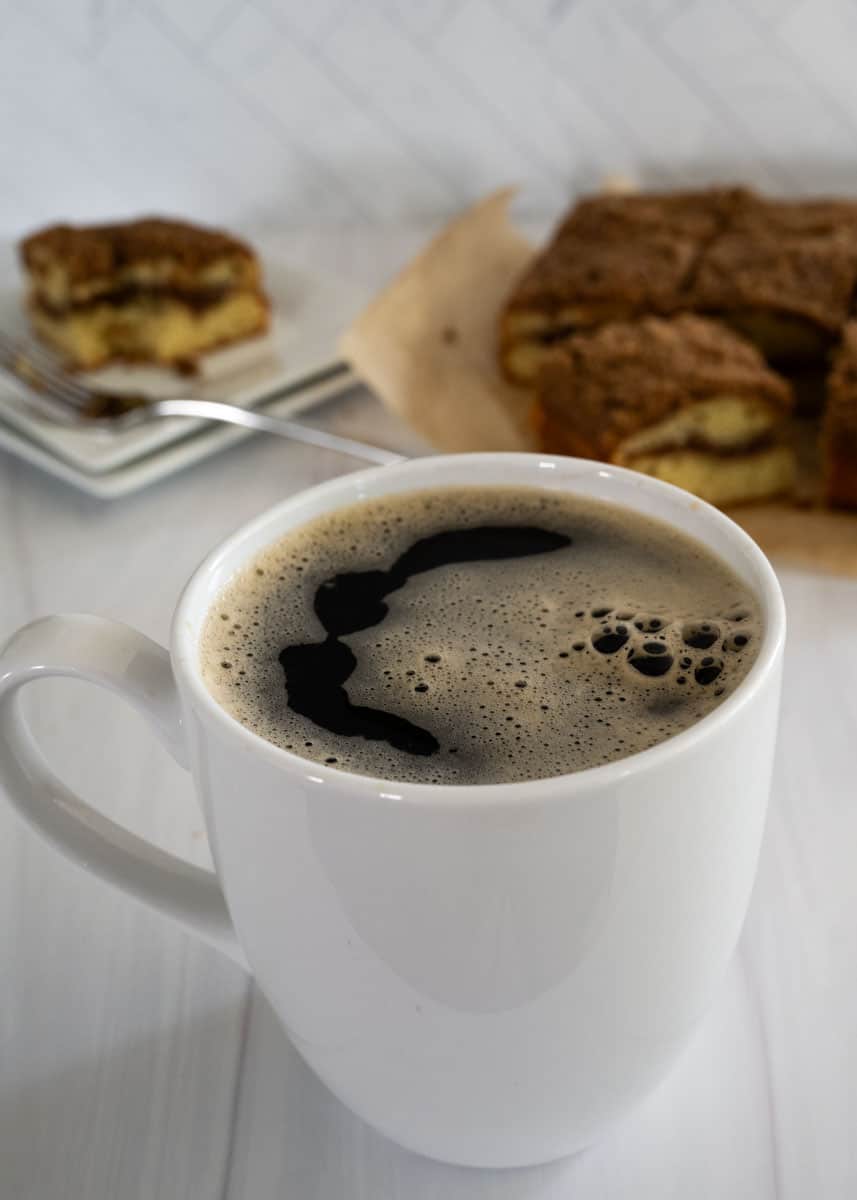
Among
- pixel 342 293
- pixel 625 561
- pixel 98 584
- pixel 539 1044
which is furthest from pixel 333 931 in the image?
pixel 342 293

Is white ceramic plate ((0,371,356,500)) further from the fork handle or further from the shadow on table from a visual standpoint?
the shadow on table

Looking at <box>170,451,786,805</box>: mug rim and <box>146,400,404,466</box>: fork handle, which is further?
<box>146,400,404,466</box>: fork handle

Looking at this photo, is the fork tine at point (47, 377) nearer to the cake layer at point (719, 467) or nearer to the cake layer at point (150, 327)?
the cake layer at point (150, 327)

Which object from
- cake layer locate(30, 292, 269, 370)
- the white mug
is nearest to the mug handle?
the white mug

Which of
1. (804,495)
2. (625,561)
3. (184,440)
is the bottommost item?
(804,495)

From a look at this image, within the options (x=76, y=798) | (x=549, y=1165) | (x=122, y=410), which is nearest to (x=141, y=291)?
(x=122, y=410)

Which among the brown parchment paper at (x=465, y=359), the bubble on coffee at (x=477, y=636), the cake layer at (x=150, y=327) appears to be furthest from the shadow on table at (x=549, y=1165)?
the cake layer at (x=150, y=327)

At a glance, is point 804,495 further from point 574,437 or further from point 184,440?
point 184,440
